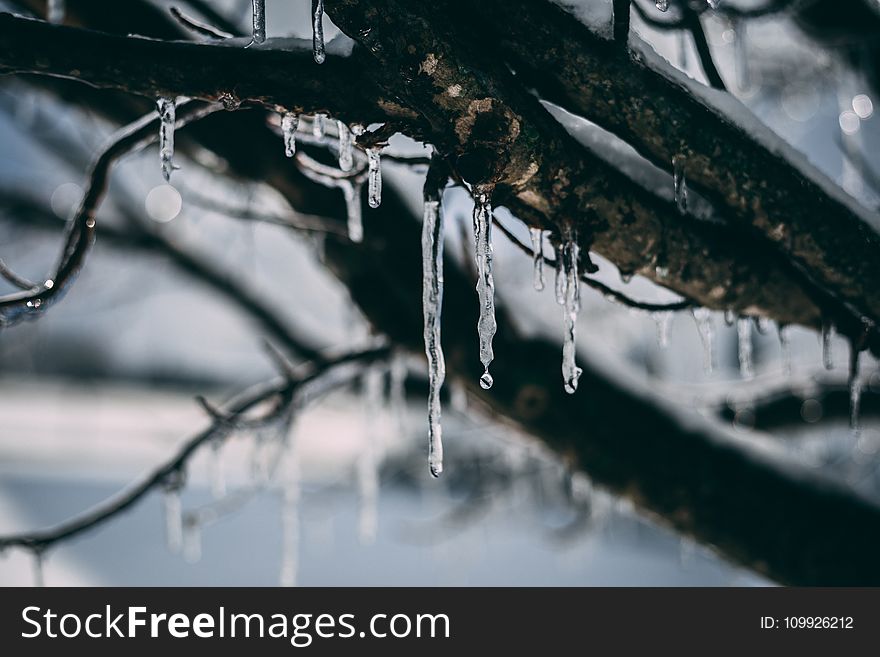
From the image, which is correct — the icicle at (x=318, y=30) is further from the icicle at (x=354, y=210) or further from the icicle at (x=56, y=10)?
the icicle at (x=56, y=10)

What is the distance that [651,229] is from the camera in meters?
1.25

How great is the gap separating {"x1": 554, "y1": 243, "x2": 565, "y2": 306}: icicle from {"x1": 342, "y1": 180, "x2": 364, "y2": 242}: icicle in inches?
17.7

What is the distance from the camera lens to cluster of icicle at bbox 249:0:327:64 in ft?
3.03

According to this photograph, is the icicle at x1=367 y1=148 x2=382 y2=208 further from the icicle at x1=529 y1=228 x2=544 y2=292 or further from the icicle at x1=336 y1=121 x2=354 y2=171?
the icicle at x1=529 y1=228 x2=544 y2=292

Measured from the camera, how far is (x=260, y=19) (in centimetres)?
104

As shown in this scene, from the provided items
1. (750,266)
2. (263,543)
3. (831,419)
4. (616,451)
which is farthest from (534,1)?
(263,543)

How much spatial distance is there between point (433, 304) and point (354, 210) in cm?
39

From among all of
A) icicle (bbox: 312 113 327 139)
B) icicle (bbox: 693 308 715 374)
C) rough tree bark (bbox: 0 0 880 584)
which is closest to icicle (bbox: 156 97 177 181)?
rough tree bark (bbox: 0 0 880 584)

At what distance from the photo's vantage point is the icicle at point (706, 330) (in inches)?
62.1

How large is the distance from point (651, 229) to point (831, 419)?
1.87 meters

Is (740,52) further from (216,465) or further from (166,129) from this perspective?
(216,465)

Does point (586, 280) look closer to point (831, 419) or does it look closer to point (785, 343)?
point (785, 343)

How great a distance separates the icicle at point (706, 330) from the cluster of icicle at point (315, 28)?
3.38 ft

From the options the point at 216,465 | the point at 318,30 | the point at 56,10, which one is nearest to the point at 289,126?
the point at 318,30
